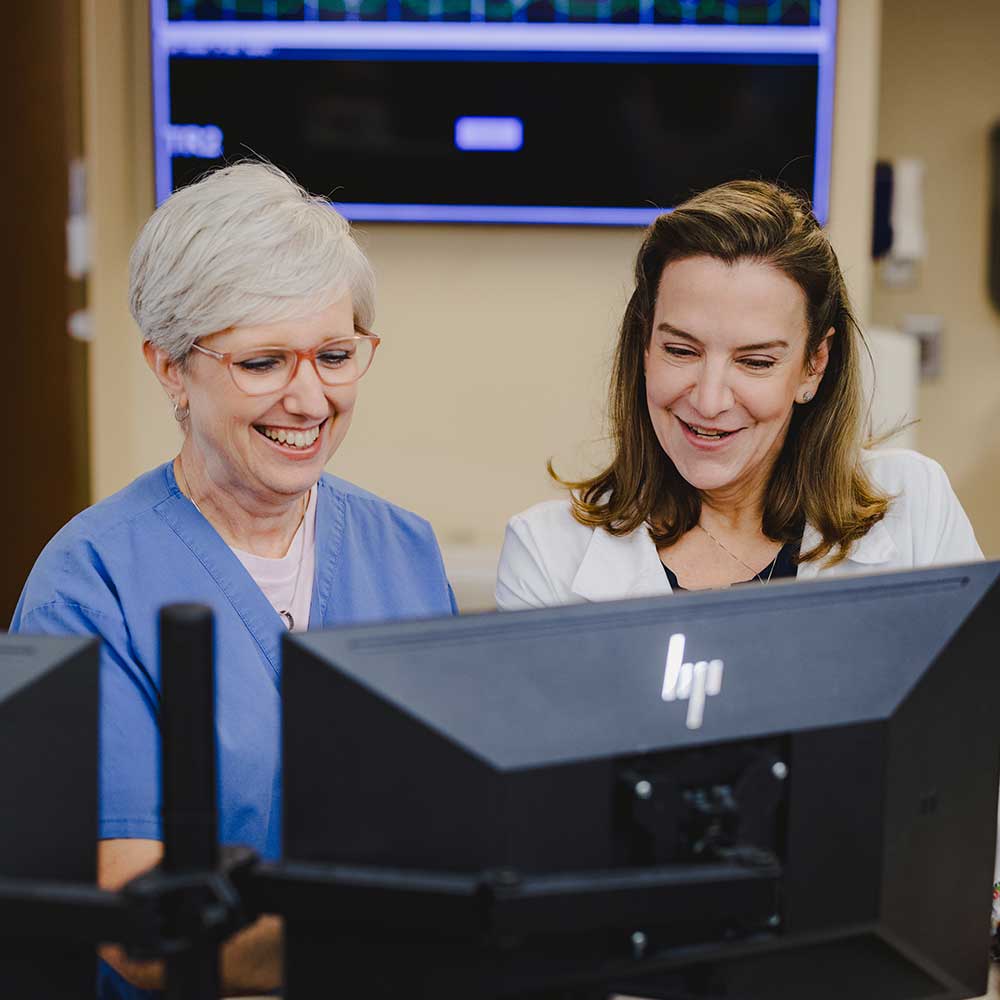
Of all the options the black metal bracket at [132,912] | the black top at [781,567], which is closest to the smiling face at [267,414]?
the black top at [781,567]

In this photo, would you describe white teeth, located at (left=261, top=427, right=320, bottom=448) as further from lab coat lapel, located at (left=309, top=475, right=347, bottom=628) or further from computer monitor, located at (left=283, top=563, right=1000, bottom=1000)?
computer monitor, located at (left=283, top=563, right=1000, bottom=1000)

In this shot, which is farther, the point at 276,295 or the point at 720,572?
the point at 720,572

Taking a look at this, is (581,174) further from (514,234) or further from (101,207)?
(101,207)

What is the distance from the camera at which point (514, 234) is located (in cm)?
305

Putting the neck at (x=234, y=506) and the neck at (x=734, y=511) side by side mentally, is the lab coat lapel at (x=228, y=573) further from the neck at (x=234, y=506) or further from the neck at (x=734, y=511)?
the neck at (x=734, y=511)

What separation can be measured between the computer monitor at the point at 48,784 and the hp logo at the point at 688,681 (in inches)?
14.9

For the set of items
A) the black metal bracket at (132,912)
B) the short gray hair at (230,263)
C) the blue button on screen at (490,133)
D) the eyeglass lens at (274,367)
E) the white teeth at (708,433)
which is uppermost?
the blue button on screen at (490,133)

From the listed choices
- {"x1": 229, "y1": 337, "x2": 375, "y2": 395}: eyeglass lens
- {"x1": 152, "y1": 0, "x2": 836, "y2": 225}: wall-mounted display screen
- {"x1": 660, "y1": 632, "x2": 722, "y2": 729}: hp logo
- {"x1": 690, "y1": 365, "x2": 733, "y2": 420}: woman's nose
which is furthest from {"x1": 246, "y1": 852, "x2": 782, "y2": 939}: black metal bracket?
{"x1": 152, "y1": 0, "x2": 836, "y2": 225}: wall-mounted display screen

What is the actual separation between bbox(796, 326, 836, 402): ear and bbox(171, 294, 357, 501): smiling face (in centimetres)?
62

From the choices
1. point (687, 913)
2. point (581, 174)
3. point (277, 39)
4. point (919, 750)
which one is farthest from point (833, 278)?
point (277, 39)

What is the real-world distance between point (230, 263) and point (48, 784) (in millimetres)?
704

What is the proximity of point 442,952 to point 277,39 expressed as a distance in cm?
253

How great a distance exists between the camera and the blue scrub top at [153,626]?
50.3 inches

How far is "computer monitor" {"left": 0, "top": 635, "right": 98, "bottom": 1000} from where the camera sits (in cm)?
81
